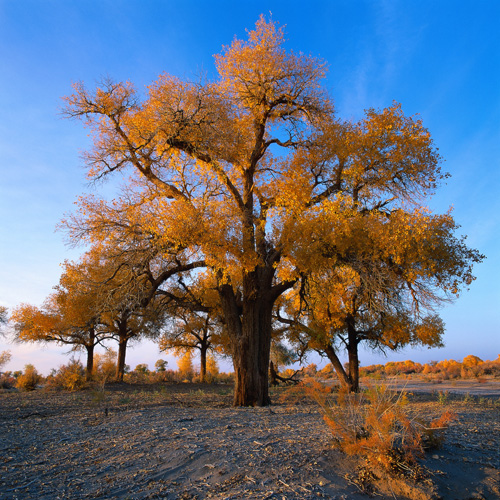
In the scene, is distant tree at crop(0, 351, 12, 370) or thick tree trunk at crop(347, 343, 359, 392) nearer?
thick tree trunk at crop(347, 343, 359, 392)

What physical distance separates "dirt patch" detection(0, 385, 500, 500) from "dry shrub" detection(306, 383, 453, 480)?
17 centimetres

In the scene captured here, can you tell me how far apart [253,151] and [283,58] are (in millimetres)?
3014

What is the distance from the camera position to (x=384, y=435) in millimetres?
3887

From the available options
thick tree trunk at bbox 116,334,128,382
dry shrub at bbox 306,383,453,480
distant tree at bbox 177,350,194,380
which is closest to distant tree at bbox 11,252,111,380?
thick tree trunk at bbox 116,334,128,382

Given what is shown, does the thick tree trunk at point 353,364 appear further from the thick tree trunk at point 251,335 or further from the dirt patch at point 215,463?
the dirt patch at point 215,463

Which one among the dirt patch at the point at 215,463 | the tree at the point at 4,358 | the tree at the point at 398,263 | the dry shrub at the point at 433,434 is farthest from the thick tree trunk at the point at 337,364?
the tree at the point at 4,358

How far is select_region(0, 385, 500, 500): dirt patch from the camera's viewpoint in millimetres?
3662

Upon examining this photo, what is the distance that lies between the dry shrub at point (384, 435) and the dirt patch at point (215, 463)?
172 mm

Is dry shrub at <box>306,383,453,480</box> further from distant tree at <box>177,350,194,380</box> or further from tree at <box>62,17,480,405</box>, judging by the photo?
distant tree at <box>177,350,194,380</box>

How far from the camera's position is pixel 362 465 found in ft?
13.2

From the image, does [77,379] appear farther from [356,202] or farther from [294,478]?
[294,478]

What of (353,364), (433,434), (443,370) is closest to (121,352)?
(353,364)

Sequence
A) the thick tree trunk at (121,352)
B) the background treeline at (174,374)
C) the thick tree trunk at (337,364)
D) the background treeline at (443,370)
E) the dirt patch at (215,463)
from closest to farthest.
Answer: the dirt patch at (215,463) < the thick tree trunk at (337,364) < the background treeline at (174,374) < the thick tree trunk at (121,352) < the background treeline at (443,370)

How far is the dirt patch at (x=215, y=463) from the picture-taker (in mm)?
3662
